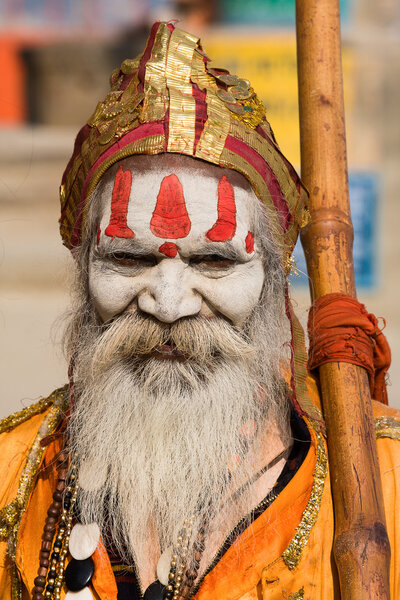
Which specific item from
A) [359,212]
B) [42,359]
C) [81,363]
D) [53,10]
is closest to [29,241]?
[42,359]

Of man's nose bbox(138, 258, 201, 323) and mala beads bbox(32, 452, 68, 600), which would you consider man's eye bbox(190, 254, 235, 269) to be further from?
mala beads bbox(32, 452, 68, 600)

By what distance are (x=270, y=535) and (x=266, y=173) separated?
1012 mm

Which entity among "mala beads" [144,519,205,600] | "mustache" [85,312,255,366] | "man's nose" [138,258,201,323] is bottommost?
"mala beads" [144,519,205,600]

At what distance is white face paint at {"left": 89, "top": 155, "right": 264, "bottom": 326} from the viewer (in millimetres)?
2303

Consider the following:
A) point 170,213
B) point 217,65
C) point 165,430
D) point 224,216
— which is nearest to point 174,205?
point 170,213

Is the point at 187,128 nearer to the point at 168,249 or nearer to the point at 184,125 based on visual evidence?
the point at 184,125

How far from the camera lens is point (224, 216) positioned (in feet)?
7.66

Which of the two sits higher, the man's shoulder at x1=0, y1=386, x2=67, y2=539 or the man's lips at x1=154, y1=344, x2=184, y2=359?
the man's lips at x1=154, y1=344, x2=184, y2=359

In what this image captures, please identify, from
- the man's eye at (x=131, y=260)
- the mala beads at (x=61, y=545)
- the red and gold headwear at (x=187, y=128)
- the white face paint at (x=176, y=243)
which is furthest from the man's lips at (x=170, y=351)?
the mala beads at (x=61, y=545)

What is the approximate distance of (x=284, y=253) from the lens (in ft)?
8.46

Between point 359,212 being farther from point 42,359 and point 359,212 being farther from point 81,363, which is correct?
point 81,363


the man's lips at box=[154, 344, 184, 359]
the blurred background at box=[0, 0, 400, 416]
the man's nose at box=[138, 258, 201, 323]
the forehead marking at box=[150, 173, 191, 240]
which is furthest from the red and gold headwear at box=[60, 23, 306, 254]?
the blurred background at box=[0, 0, 400, 416]

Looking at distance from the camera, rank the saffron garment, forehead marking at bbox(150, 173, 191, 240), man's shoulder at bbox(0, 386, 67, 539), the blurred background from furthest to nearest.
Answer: the blurred background, man's shoulder at bbox(0, 386, 67, 539), forehead marking at bbox(150, 173, 191, 240), the saffron garment

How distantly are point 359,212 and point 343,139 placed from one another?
5047 millimetres
